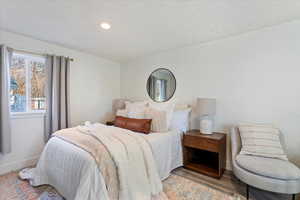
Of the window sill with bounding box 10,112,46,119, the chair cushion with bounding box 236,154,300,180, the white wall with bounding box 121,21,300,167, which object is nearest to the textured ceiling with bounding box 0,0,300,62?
the white wall with bounding box 121,21,300,167

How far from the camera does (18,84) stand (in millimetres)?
2650

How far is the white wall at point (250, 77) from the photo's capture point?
2.05 metres

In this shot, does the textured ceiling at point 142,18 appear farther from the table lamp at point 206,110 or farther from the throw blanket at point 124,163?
the throw blanket at point 124,163

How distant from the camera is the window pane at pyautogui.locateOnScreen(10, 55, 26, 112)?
8.48ft

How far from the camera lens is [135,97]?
3.96 m

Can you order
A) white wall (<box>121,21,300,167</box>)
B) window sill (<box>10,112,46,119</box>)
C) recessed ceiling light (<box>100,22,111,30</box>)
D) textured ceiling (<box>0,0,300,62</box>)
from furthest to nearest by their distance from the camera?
1. window sill (<box>10,112,46,119</box>)
2. recessed ceiling light (<box>100,22,111,30</box>)
3. white wall (<box>121,21,300,167</box>)
4. textured ceiling (<box>0,0,300,62</box>)

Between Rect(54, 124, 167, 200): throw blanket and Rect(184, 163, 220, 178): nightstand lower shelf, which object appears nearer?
Rect(54, 124, 167, 200): throw blanket

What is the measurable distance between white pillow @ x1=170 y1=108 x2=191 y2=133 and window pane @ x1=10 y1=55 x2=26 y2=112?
2.74 meters

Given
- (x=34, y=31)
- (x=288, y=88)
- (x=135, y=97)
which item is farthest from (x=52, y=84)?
(x=288, y=88)

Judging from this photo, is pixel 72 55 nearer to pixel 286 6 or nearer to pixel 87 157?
pixel 87 157

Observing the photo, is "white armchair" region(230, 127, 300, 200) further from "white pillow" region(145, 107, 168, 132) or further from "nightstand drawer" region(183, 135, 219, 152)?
"white pillow" region(145, 107, 168, 132)

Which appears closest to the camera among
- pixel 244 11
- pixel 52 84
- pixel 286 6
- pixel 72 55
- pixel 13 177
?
pixel 286 6

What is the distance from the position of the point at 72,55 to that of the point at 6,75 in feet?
4.01

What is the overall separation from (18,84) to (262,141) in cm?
400
